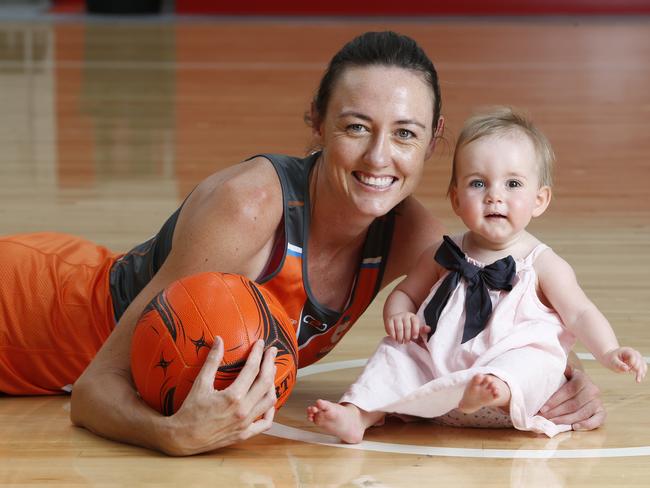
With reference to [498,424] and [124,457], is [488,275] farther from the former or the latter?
[124,457]

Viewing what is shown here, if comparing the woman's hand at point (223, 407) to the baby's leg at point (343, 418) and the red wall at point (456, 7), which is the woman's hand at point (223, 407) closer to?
the baby's leg at point (343, 418)

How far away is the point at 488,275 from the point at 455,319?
11 centimetres

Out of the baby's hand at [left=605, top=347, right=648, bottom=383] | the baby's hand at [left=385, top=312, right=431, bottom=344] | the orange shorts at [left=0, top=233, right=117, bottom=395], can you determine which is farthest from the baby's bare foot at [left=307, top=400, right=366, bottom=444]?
the orange shorts at [left=0, top=233, right=117, bottom=395]

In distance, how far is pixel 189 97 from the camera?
7609 millimetres

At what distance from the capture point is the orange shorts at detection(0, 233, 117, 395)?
2713mm

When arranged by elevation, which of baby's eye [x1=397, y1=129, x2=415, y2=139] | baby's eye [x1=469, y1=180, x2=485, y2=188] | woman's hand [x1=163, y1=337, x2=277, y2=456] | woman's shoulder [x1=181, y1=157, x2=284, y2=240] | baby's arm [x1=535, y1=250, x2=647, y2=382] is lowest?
woman's hand [x1=163, y1=337, x2=277, y2=456]

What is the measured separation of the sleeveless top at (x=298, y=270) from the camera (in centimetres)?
244

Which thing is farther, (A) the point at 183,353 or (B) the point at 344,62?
(B) the point at 344,62

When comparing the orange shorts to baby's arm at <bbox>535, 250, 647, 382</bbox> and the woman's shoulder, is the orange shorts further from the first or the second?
baby's arm at <bbox>535, 250, 647, 382</bbox>

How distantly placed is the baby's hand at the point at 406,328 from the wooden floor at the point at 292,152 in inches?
7.6

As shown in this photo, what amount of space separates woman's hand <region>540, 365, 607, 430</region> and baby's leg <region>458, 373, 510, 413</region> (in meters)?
0.25

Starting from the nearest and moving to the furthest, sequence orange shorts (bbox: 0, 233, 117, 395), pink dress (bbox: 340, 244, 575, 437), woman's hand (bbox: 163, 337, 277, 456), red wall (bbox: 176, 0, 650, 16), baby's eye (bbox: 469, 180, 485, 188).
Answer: woman's hand (bbox: 163, 337, 277, 456)
pink dress (bbox: 340, 244, 575, 437)
baby's eye (bbox: 469, 180, 485, 188)
orange shorts (bbox: 0, 233, 117, 395)
red wall (bbox: 176, 0, 650, 16)

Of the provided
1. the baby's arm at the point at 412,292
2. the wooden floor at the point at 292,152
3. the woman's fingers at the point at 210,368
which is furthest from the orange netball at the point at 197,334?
the baby's arm at the point at 412,292

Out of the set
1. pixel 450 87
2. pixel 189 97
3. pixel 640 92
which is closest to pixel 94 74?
pixel 189 97
